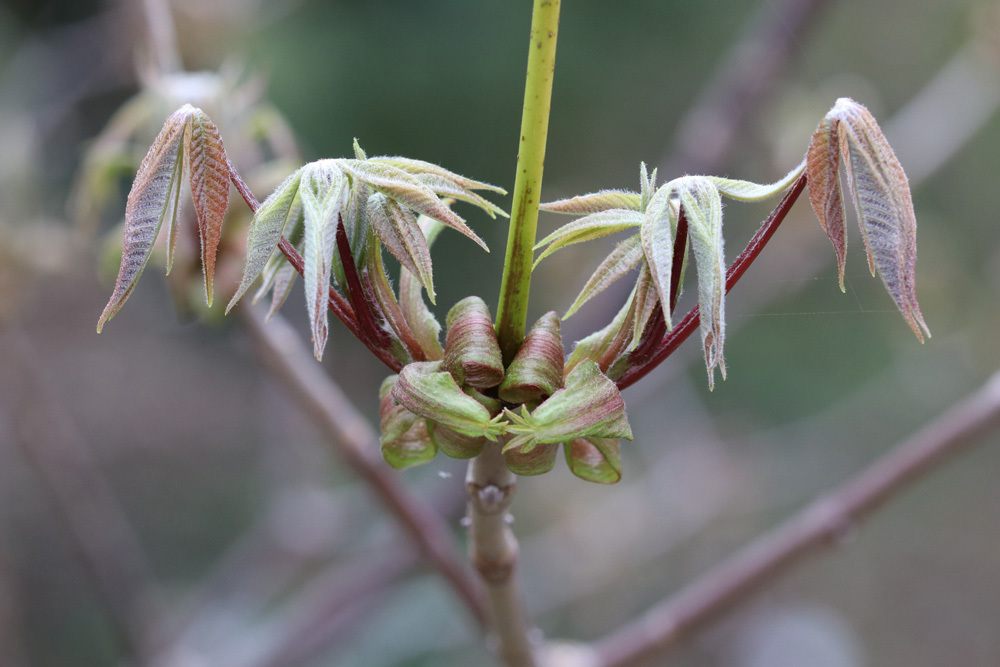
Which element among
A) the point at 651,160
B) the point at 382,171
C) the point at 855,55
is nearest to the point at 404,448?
the point at 382,171

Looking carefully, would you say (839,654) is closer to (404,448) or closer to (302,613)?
(302,613)

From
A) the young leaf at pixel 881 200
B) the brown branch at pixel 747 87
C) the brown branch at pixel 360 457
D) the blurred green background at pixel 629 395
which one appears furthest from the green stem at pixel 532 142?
the blurred green background at pixel 629 395

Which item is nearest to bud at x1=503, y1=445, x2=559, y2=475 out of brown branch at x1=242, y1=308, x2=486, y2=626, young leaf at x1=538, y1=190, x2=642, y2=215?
young leaf at x1=538, y1=190, x2=642, y2=215

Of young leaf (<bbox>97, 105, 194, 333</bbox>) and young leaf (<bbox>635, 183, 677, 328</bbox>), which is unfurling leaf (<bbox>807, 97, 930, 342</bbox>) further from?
young leaf (<bbox>97, 105, 194, 333</bbox>)

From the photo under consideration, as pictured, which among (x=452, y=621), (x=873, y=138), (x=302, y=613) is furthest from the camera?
(x=452, y=621)

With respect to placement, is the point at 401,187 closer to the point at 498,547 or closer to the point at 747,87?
the point at 498,547

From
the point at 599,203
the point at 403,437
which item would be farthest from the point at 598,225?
the point at 403,437
